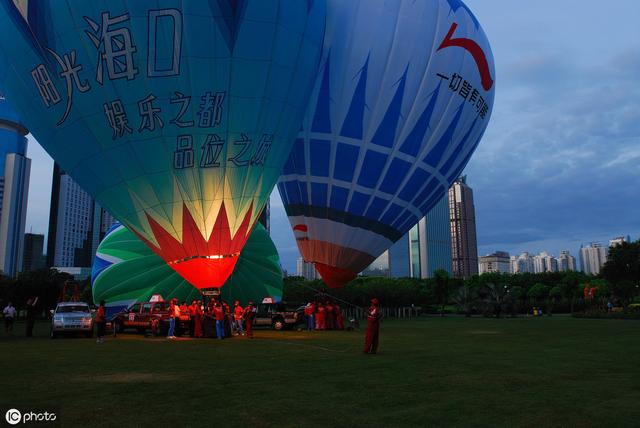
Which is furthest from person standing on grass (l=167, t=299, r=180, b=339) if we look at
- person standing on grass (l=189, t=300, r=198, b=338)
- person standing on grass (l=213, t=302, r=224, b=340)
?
person standing on grass (l=213, t=302, r=224, b=340)

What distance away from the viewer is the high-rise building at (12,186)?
167m

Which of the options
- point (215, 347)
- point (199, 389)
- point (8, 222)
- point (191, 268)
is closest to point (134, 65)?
point (191, 268)

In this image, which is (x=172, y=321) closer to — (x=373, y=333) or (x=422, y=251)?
(x=373, y=333)

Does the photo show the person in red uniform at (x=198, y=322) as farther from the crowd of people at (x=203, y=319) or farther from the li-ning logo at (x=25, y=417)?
the li-ning logo at (x=25, y=417)

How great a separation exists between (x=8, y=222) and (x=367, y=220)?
174 metres

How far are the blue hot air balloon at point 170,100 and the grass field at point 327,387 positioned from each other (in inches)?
219

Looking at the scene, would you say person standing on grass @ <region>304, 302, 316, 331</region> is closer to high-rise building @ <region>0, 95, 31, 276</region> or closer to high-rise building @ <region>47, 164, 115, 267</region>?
high-rise building @ <region>47, 164, 115, 267</region>

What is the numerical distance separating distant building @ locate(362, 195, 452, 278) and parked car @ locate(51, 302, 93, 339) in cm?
16270

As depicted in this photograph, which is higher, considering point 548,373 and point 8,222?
point 8,222

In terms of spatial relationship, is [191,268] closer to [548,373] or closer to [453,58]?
[548,373]

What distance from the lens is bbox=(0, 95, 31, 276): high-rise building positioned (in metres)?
167

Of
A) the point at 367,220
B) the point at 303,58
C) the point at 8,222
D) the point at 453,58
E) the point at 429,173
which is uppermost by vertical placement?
the point at 8,222

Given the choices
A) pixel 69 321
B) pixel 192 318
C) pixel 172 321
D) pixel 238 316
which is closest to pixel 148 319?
pixel 192 318

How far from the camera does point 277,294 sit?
35000mm
